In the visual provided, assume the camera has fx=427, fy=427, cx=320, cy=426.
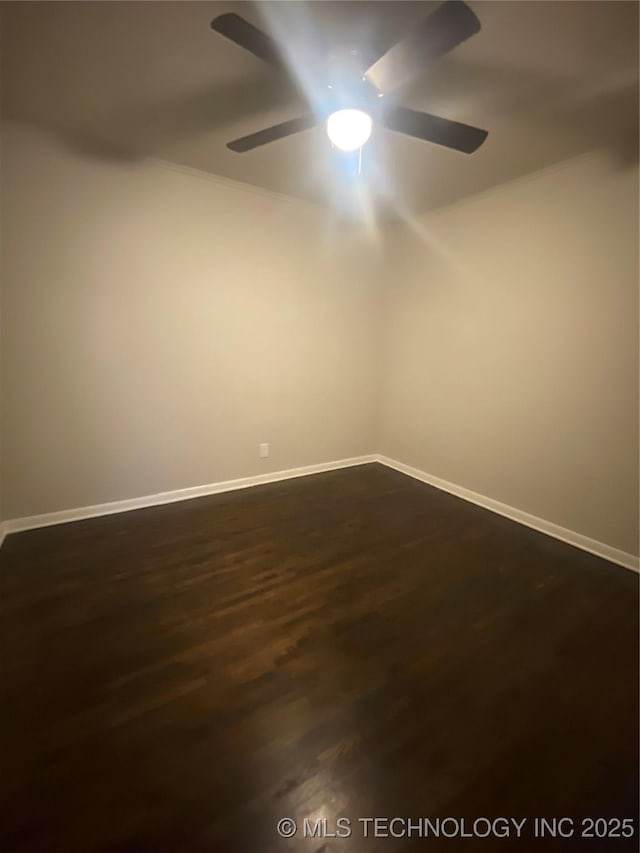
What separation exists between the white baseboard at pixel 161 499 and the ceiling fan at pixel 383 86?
235 centimetres

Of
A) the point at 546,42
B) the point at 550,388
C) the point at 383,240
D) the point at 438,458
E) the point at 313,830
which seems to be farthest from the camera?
the point at 383,240

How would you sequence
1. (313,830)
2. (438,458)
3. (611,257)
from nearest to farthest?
(313,830) < (611,257) < (438,458)

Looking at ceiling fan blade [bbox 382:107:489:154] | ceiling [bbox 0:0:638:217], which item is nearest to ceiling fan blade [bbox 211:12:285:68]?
ceiling [bbox 0:0:638:217]

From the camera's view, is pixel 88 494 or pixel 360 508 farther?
pixel 360 508

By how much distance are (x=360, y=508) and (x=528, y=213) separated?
234 cm

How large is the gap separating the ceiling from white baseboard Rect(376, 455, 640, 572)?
2.20m

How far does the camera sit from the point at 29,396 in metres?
2.64

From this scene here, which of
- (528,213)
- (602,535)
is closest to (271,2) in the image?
(528,213)

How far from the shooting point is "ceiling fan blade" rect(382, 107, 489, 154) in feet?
5.66

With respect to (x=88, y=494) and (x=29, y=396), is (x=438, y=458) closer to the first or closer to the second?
(x=88, y=494)

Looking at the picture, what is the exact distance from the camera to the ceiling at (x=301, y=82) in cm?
153

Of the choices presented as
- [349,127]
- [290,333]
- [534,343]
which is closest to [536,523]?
[534,343]

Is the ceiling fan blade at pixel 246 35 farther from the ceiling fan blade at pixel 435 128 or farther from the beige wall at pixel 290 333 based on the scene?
the beige wall at pixel 290 333

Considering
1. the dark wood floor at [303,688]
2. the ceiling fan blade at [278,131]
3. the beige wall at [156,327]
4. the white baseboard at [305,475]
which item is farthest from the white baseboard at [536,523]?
the ceiling fan blade at [278,131]
